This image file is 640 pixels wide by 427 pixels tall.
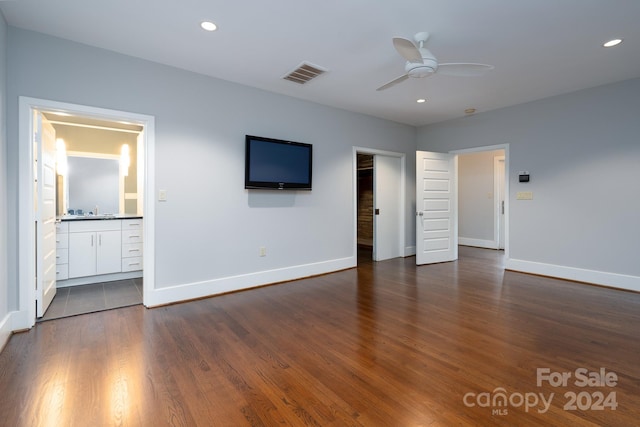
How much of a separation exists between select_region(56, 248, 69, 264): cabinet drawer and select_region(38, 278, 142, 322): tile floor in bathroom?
0.37 m

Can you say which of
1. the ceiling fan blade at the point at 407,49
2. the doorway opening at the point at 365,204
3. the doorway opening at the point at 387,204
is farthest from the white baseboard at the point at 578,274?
the ceiling fan blade at the point at 407,49

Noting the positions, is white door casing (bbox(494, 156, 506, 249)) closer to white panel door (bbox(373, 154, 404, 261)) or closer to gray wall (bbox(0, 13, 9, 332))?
white panel door (bbox(373, 154, 404, 261))

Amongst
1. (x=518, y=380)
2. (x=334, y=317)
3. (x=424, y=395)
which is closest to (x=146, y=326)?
(x=334, y=317)

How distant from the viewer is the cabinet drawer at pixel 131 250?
4.50 m

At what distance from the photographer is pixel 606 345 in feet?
8.01

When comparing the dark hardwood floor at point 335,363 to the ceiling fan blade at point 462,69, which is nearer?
the dark hardwood floor at point 335,363

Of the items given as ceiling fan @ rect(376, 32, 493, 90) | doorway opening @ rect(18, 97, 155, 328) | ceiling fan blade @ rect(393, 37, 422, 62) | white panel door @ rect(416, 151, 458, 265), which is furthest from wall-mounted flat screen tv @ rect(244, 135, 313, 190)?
white panel door @ rect(416, 151, 458, 265)

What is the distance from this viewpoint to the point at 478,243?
7.54 metres

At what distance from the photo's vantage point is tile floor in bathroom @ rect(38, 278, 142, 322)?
3199 mm

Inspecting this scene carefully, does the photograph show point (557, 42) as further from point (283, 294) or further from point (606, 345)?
point (283, 294)

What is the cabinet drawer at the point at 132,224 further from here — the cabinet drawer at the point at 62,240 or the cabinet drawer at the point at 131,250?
the cabinet drawer at the point at 62,240

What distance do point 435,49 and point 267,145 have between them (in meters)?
2.27

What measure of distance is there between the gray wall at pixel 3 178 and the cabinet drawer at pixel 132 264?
1853mm

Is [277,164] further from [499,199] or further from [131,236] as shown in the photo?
[499,199]
